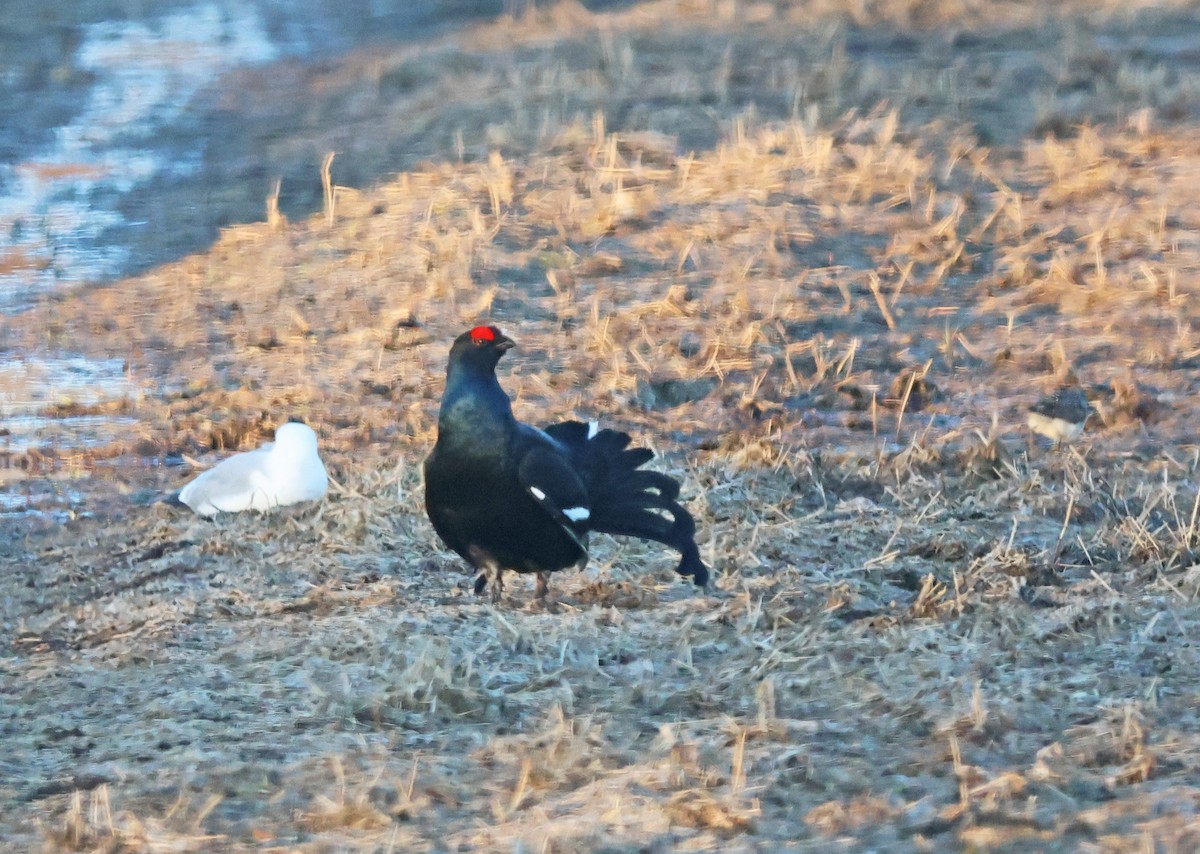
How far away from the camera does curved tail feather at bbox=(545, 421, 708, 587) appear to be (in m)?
5.39

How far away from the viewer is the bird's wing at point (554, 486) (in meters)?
5.26

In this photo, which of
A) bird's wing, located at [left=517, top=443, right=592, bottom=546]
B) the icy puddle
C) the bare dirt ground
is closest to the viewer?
the bare dirt ground

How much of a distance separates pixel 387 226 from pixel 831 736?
6065mm

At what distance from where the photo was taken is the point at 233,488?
261 inches

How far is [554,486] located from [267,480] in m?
1.61

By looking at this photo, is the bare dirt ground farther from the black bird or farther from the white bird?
the black bird

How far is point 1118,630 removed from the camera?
5047mm

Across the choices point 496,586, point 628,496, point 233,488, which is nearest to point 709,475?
point 628,496

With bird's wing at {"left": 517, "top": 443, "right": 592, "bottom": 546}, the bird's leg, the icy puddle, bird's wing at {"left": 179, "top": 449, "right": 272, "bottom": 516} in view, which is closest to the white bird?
bird's wing at {"left": 179, "top": 449, "right": 272, "bottom": 516}

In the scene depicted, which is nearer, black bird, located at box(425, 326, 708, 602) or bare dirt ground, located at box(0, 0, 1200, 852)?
bare dirt ground, located at box(0, 0, 1200, 852)

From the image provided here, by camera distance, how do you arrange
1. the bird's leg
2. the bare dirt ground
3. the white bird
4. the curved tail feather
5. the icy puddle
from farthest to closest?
the icy puddle
the white bird
the bird's leg
the curved tail feather
the bare dirt ground

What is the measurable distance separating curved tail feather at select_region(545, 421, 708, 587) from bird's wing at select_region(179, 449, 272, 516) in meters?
1.37

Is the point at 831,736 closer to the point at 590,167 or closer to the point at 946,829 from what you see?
the point at 946,829

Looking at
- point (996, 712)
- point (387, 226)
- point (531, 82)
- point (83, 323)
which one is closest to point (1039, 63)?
point (531, 82)
